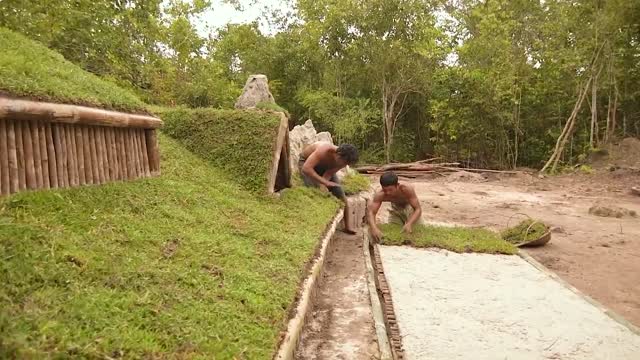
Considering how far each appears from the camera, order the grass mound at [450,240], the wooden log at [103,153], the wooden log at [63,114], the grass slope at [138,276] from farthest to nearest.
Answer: the grass mound at [450,240]
the wooden log at [103,153]
the wooden log at [63,114]
the grass slope at [138,276]

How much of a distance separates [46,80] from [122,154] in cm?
79

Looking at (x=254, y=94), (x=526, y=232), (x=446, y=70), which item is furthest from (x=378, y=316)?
(x=446, y=70)

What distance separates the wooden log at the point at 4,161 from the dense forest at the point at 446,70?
9359mm

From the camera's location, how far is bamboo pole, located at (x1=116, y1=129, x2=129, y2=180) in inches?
155

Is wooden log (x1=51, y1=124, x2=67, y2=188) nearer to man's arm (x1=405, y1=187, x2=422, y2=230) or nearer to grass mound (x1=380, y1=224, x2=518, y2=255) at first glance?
grass mound (x1=380, y1=224, x2=518, y2=255)

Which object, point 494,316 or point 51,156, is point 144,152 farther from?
point 494,316

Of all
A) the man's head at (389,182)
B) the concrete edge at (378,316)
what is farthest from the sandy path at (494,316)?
the man's head at (389,182)

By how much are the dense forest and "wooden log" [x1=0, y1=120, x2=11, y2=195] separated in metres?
9.36

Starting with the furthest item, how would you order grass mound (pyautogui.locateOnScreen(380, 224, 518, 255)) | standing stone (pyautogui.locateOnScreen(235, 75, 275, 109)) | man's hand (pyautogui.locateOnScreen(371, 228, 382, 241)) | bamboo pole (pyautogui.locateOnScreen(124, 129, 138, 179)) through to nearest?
1. standing stone (pyautogui.locateOnScreen(235, 75, 275, 109))
2. man's hand (pyautogui.locateOnScreen(371, 228, 382, 241))
3. grass mound (pyautogui.locateOnScreen(380, 224, 518, 255))
4. bamboo pole (pyautogui.locateOnScreen(124, 129, 138, 179))

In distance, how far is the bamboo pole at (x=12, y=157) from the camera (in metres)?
2.81

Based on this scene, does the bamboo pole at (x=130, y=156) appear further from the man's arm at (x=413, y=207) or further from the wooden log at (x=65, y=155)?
the man's arm at (x=413, y=207)

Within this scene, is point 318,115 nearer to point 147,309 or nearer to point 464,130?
point 464,130

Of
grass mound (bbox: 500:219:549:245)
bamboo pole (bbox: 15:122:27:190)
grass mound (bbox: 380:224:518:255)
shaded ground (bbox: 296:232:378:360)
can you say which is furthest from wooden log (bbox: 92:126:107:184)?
grass mound (bbox: 500:219:549:245)

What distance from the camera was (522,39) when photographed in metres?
17.1
